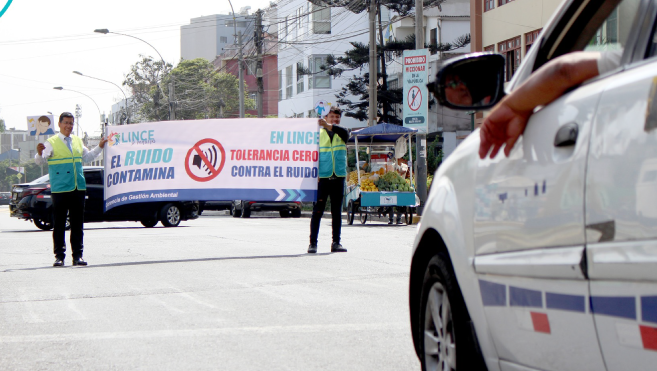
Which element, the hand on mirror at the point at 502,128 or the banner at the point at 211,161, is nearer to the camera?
the hand on mirror at the point at 502,128

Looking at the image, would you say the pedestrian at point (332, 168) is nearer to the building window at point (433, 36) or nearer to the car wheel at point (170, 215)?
the car wheel at point (170, 215)

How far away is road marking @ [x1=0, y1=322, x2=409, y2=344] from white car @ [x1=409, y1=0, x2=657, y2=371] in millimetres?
2360

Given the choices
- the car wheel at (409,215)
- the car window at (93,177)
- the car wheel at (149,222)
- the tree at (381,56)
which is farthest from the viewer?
the tree at (381,56)

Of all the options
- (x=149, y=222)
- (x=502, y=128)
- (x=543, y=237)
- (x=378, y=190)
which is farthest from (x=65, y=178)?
(x=149, y=222)

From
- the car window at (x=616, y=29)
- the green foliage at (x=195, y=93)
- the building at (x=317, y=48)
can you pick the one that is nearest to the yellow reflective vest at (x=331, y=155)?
the car window at (x=616, y=29)

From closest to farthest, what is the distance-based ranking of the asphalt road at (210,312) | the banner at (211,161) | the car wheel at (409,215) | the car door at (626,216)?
the car door at (626,216)
the asphalt road at (210,312)
the banner at (211,161)
the car wheel at (409,215)

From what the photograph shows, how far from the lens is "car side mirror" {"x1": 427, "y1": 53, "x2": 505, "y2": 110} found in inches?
118

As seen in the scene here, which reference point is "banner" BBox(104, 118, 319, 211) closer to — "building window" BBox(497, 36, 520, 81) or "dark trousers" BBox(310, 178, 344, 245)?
"dark trousers" BBox(310, 178, 344, 245)

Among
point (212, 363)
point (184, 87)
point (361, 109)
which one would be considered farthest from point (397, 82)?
point (212, 363)

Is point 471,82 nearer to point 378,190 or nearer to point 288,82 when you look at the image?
point 378,190

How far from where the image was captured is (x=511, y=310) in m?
2.95

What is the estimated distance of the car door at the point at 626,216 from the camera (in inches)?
81.8

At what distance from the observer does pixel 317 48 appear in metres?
52.4

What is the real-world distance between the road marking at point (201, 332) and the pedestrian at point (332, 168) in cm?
578
